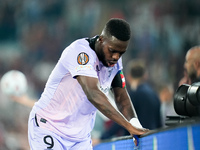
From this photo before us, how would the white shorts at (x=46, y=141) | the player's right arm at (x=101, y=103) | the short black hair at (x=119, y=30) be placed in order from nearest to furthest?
the player's right arm at (x=101, y=103) → the short black hair at (x=119, y=30) → the white shorts at (x=46, y=141)

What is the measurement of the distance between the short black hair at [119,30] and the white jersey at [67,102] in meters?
0.23

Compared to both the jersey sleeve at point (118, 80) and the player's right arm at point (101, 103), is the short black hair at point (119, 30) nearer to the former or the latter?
the player's right arm at point (101, 103)

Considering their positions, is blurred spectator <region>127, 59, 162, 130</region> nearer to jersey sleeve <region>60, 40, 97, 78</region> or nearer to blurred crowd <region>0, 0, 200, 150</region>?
jersey sleeve <region>60, 40, 97, 78</region>

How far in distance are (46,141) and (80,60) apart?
0.71m

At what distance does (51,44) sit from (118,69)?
7.85 m

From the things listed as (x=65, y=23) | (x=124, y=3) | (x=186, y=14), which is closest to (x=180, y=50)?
(x=186, y=14)

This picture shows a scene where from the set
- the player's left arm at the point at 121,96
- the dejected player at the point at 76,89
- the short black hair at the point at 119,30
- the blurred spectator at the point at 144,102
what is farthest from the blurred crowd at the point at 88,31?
the short black hair at the point at 119,30

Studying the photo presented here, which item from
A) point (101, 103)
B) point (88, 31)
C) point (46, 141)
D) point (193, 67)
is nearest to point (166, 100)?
point (193, 67)

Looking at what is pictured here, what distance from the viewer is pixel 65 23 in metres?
12.1

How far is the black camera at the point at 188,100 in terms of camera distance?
2.89 m

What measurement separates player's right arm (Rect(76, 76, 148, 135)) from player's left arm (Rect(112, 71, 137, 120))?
0.58 metres

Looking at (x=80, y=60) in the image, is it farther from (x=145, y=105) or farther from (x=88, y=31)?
(x=88, y=31)

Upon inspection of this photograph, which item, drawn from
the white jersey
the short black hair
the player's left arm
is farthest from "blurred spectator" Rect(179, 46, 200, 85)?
the short black hair

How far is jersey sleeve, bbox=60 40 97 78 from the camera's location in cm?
335
